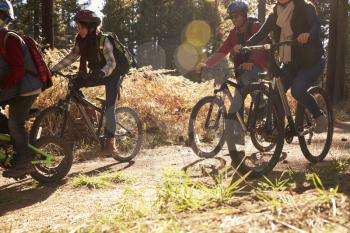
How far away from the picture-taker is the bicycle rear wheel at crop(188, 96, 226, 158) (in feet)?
22.3

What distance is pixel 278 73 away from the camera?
19.2ft

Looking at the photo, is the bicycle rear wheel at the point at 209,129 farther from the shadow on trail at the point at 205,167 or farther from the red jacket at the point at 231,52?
the red jacket at the point at 231,52

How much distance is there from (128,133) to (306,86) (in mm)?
2962

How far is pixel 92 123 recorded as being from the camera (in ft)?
24.4

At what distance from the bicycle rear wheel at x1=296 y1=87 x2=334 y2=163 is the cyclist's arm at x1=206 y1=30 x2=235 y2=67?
1633mm

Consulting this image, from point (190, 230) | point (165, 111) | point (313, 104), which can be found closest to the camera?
point (190, 230)

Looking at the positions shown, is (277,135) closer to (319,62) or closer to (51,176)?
(319,62)

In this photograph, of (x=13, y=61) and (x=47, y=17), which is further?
(x=47, y=17)

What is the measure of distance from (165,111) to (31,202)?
5.59 metres

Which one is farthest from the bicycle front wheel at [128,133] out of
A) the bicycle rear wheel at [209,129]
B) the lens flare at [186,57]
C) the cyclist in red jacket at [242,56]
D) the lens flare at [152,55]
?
the lens flare at [152,55]

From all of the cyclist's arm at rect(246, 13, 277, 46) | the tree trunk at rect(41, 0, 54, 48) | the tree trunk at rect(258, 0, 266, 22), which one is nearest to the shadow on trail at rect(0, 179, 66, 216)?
the cyclist's arm at rect(246, 13, 277, 46)

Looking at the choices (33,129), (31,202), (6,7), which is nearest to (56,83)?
(33,129)

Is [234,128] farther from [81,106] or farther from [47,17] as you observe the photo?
[47,17]

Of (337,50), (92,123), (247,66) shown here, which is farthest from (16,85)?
(337,50)
